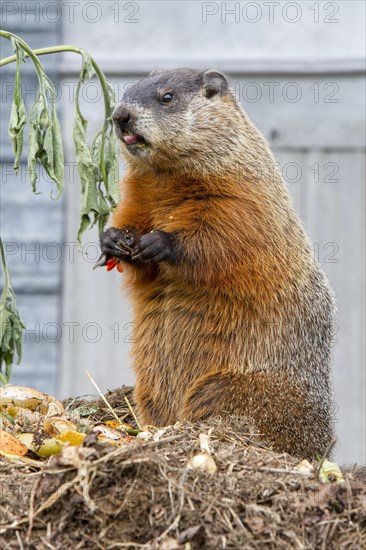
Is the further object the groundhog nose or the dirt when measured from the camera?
the groundhog nose

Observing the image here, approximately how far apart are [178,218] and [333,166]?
3.85 metres

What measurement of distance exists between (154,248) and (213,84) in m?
1.25

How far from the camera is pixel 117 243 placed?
616cm

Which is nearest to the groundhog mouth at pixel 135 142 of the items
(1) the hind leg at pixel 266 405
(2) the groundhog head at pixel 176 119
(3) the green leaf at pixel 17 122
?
(2) the groundhog head at pixel 176 119

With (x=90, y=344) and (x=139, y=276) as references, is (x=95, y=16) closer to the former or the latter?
(x=90, y=344)

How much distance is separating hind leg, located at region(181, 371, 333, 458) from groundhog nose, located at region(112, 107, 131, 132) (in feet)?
4.82

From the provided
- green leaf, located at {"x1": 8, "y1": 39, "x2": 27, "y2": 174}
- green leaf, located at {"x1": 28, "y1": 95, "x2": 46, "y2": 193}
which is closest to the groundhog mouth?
green leaf, located at {"x1": 28, "y1": 95, "x2": 46, "y2": 193}

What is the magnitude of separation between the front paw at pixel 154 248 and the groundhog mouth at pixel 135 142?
1.83 ft

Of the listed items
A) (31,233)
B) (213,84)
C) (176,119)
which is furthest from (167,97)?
(31,233)

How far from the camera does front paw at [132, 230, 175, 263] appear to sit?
19.3 feet

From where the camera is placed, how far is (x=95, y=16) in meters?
10.0

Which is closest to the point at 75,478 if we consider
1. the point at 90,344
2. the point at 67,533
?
the point at 67,533

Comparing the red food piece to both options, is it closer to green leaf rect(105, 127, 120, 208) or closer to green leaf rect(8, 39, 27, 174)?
green leaf rect(105, 127, 120, 208)

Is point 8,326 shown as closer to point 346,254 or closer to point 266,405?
point 266,405
